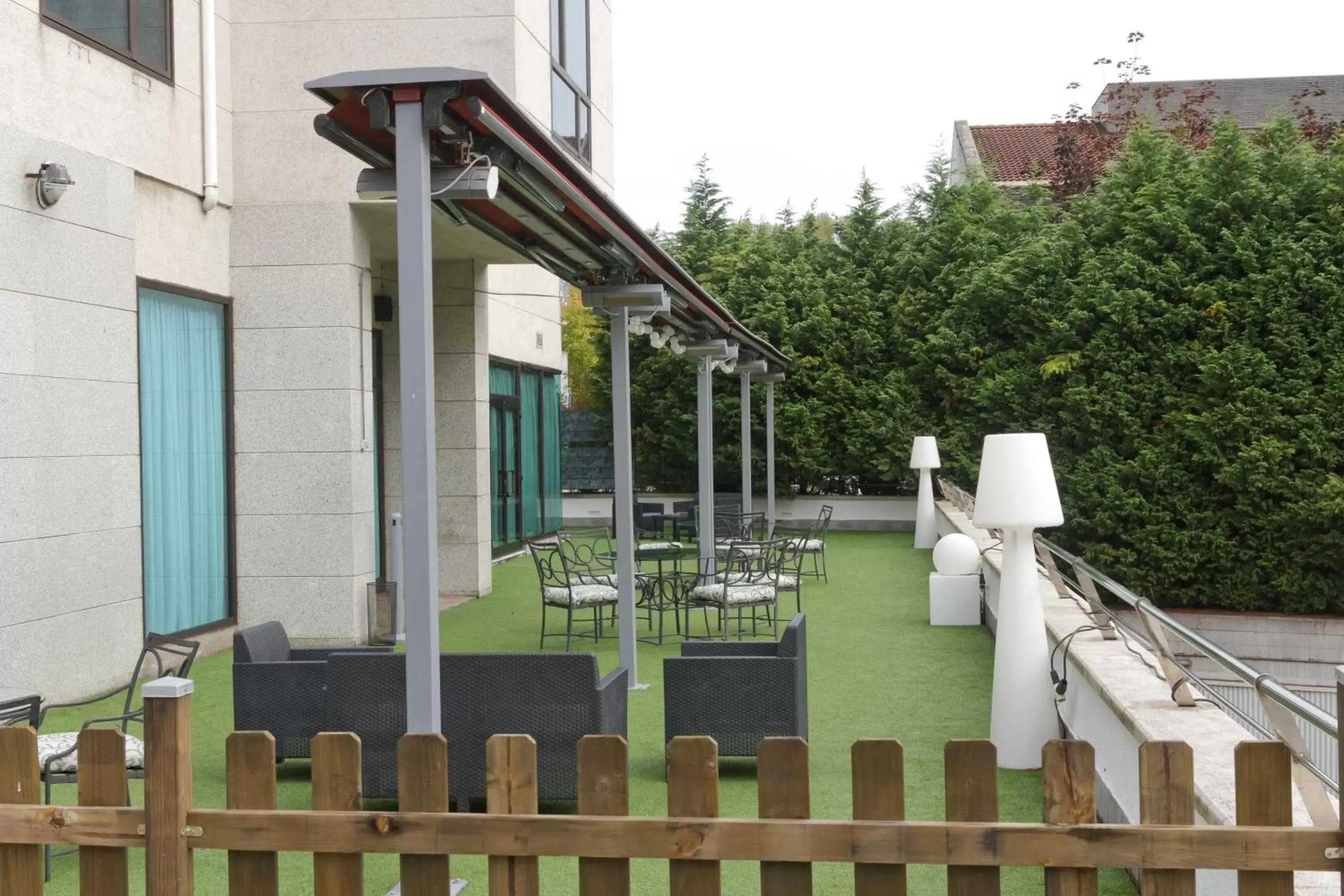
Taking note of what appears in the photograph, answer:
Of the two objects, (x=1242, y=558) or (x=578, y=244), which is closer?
(x=578, y=244)

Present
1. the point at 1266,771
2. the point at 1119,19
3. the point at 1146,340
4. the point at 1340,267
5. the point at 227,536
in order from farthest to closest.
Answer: the point at 1119,19
the point at 1146,340
the point at 1340,267
the point at 227,536
the point at 1266,771

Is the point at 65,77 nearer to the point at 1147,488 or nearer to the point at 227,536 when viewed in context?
the point at 227,536

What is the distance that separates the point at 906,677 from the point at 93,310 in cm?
540

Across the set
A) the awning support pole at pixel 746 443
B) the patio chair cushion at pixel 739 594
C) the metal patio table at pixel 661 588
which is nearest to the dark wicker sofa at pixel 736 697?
the metal patio table at pixel 661 588

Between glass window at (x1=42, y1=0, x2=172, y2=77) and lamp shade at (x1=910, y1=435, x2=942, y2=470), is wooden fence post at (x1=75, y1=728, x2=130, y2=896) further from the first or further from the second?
lamp shade at (x1=910, y1=435, x2=942, y2=470)

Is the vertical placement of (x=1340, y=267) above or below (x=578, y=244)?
above

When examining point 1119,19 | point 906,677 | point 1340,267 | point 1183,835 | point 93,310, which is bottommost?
point 906,677

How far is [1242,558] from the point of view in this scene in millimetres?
15945

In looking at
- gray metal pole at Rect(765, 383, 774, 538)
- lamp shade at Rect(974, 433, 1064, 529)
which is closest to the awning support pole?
gray metal pole at Rect(765, 383, 774, 538)

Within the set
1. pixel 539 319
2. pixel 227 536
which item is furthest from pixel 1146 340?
pixel 227 536

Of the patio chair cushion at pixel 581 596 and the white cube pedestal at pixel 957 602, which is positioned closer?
the patio chair cushion at pixel 581 596

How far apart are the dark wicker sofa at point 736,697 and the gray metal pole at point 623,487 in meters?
1.77

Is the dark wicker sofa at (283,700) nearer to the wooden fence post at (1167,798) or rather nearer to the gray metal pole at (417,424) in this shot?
the gray metal pole at (417,424)

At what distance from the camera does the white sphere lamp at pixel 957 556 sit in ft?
34.3
